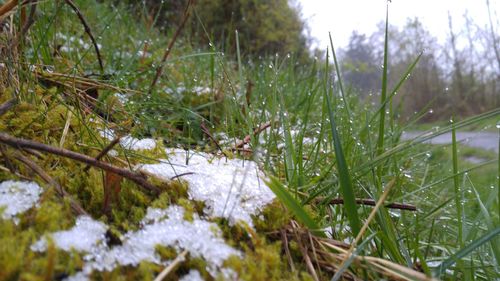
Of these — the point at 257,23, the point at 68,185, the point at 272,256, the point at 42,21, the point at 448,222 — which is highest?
the point at 257,23

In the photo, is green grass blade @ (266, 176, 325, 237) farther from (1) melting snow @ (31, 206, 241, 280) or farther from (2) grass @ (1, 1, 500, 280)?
→ (1) melting snow @ (31, 206, 241, 280)

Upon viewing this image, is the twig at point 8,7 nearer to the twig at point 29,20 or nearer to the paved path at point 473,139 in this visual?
the twig at point 29,20

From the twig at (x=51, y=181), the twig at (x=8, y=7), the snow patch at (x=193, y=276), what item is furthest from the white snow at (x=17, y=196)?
the twig at (x=8, y=7)

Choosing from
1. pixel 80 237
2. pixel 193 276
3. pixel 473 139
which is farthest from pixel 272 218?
pixel 473 139

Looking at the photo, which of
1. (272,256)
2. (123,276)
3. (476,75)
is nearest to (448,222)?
(272,256)

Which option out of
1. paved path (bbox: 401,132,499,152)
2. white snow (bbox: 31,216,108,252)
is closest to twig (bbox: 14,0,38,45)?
white snow (bbox: 31,216,108,252)

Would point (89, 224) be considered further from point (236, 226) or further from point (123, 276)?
point (236, 226)

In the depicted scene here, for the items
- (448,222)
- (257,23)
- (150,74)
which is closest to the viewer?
(448,222)
